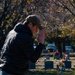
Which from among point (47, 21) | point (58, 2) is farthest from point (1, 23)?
point (58, 2)

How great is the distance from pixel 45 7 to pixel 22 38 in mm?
16816

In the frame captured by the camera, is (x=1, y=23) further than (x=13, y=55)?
Yes

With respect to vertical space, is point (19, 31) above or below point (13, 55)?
above

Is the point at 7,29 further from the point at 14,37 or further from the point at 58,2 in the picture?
the point at 14,37

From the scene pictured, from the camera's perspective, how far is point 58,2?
1553cm

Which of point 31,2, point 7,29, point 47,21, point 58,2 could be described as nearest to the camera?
point 58,2

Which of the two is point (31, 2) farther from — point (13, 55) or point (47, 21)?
point (13, 55)

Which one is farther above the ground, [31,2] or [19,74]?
[31,2]

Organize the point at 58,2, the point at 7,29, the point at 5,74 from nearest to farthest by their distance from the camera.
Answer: the point at 5,74 < the point at 58,2 < the point at 7,29

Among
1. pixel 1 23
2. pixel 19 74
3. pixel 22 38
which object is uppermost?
pixel 1 23

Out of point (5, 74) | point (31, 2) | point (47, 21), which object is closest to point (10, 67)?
point (5, 74)

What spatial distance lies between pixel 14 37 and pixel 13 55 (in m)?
0.28

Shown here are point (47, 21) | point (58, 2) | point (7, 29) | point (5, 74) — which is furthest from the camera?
point (47, 21)

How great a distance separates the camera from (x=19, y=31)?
5.99 meters
